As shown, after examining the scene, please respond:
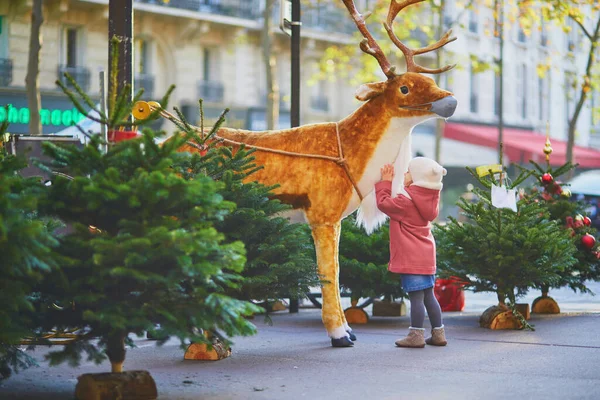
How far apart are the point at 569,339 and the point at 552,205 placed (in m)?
2.67

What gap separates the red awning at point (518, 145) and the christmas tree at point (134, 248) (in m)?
30.5

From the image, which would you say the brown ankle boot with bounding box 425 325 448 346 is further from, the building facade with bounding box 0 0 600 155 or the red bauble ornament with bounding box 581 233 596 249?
the building facade with bounding box 0 0 600 155

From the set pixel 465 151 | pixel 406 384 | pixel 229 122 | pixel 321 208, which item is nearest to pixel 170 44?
pixel 229 122

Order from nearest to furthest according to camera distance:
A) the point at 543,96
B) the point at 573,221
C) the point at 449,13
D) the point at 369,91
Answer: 1. the point at 369,91
2. the point at 573,221
3. the point at 449,13
4. the point at 543,96

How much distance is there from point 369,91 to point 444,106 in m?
0.69

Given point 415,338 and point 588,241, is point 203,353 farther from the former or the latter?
point 588,241

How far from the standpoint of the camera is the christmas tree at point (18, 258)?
218 inches

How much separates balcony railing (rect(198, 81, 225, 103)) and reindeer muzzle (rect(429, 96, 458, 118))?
23.8 m

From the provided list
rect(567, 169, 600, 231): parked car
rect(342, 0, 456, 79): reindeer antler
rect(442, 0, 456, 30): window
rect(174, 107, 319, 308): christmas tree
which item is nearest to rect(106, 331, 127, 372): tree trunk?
rect(174, 107, 319, 308): christmas tree

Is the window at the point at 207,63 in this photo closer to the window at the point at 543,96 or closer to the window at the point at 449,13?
the window at the point at 449,13

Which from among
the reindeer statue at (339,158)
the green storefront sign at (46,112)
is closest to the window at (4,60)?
the green storefront sign at (46,112)

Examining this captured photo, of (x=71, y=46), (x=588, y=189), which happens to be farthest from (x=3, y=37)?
(x=588, y=189)

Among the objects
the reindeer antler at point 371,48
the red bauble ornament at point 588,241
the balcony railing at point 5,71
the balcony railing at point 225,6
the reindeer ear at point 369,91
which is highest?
the balcony railing at point 225,6

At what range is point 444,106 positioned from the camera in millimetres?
8633
